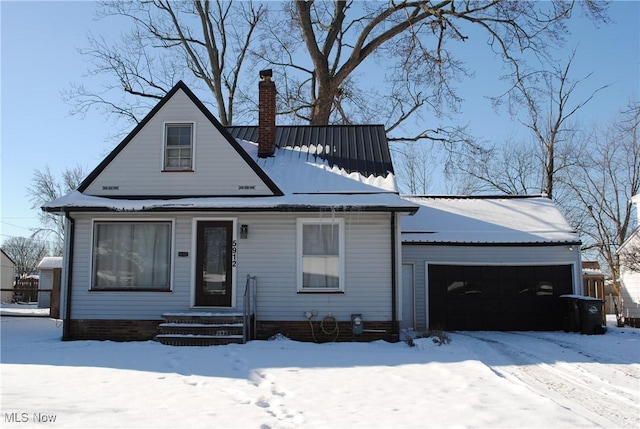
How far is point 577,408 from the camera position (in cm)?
614

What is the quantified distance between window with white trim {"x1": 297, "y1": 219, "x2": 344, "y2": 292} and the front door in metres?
1.46

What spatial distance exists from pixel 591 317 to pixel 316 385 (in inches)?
360

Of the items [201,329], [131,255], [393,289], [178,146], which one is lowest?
[201,329]

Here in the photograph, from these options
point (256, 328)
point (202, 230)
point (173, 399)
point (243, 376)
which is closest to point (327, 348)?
point (256, 328)

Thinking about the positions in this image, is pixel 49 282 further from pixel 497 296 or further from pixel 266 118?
pixel 497 296

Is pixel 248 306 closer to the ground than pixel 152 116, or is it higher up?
closer to the ground

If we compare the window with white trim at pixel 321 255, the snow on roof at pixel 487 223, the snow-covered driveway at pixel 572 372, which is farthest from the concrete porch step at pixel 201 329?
the snow on roof at pixel 487 223

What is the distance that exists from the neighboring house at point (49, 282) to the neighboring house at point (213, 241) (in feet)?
16.4

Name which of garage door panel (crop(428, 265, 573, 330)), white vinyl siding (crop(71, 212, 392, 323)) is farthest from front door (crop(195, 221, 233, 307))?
garage door panel (crop(428, 265, 573, 330))

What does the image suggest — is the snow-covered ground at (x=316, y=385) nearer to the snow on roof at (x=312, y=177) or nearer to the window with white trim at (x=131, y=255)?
the window with white trim at (x=131, y=255)

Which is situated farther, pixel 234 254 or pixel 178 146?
pixel 178 146

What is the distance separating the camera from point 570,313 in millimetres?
14016

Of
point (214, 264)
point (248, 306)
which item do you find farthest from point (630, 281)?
point (214, 264)

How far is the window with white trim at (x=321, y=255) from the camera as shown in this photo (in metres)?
11.4
